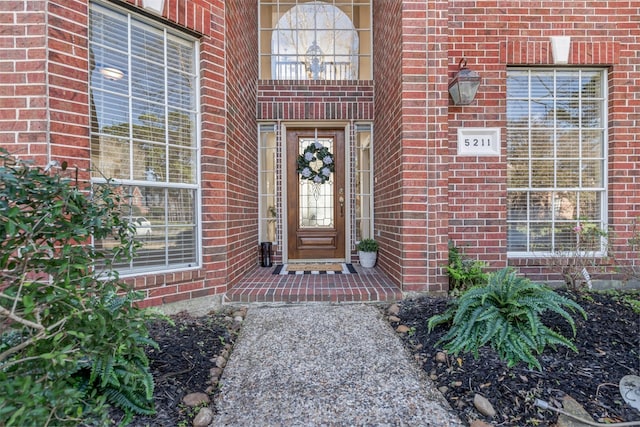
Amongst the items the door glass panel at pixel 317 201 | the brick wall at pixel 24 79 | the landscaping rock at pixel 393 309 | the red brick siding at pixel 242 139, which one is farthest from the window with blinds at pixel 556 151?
the brick wall at pixel 24 79

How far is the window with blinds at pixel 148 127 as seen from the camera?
227 centimetres

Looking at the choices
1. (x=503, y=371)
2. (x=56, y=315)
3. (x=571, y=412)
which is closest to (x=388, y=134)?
(x=503, y=371)

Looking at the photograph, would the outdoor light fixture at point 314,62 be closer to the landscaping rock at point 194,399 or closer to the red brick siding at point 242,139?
the red brick siding at point 242,139

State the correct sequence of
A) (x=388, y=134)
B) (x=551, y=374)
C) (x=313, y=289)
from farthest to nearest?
(x=388, y=134) → (x=313, y=289) → (x=551, y=374)

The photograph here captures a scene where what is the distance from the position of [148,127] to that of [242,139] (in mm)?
1139

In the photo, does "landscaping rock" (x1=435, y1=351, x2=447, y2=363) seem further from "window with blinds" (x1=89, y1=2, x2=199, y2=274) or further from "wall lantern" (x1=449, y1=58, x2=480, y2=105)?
"wall lantern" (x1=449, y1=58, x2=480, y2=105)

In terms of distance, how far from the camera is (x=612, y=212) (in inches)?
128

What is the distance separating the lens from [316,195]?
4.47 meters

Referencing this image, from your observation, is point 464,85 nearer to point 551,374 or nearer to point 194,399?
point 551,374

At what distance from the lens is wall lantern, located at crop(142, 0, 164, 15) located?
2338mm

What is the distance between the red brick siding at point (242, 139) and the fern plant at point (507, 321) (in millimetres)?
2048

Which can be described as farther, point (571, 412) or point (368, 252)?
point (368, 252)

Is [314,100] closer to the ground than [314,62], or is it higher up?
closer to the ground

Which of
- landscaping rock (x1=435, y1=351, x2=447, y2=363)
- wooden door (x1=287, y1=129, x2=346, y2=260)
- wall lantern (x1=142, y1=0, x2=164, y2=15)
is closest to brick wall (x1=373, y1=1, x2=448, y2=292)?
landscaping rock (x1=435, y1=351, x2=447, y2=363)
